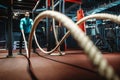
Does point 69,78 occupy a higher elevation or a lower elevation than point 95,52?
lower

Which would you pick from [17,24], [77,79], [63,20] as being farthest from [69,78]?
[17,24]

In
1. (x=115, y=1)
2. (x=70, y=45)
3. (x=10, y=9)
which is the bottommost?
(x=70, y=45)

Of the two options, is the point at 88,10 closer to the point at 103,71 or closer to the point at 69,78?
the point at 69,78

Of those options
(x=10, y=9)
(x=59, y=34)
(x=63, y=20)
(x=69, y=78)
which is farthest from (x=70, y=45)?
(x=63, y=20)

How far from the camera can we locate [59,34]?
Answer: 5.96 m

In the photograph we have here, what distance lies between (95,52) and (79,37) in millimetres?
99

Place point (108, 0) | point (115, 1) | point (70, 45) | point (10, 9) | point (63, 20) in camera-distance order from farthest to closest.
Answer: point (70, 45) → point (108, 0) → point (115, 1) → point (10, 9) → point (63, 20)

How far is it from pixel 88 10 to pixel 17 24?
477cm

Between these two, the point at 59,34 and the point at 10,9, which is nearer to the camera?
the point at 10,9

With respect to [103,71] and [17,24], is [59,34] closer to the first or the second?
[103,71]

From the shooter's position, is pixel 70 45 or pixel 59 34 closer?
pixel 59 34

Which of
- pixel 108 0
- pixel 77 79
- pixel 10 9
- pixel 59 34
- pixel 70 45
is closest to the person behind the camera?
pixel 77 79

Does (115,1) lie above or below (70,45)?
above

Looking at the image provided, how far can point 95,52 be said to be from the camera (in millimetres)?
608
